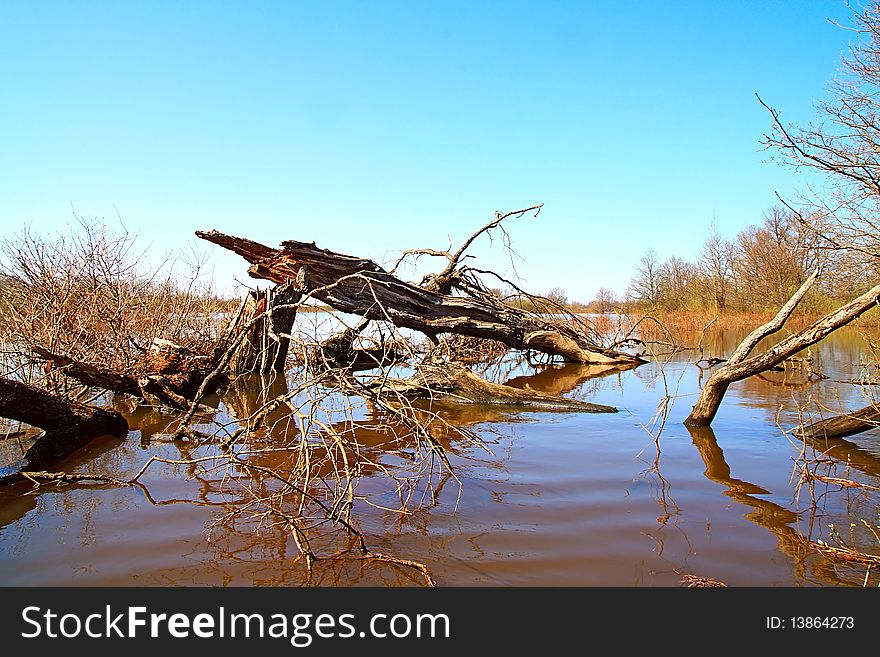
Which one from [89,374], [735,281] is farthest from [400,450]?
[735,281]

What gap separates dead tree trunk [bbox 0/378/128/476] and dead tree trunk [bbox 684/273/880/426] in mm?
6955

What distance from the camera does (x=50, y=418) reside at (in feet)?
19.7

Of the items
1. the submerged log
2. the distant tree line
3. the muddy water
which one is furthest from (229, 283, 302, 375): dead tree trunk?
the distant tree line

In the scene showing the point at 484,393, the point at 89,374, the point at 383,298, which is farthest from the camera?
the point at 383,298

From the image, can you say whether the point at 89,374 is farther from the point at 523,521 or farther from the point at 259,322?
the point at 523,521

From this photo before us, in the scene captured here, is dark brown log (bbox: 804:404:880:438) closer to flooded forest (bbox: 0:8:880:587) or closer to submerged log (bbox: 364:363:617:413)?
flooded forest (bbox: 0:8:880:587)

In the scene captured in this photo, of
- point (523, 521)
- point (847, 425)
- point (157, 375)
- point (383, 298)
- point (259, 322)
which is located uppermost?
point (383, 298)

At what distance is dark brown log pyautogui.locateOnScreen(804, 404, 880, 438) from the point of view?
6.37m

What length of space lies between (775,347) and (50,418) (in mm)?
7366

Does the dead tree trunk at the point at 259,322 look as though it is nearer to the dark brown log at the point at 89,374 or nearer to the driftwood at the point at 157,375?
the driftwood at the point at 157,375

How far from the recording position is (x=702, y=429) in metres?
7.54
